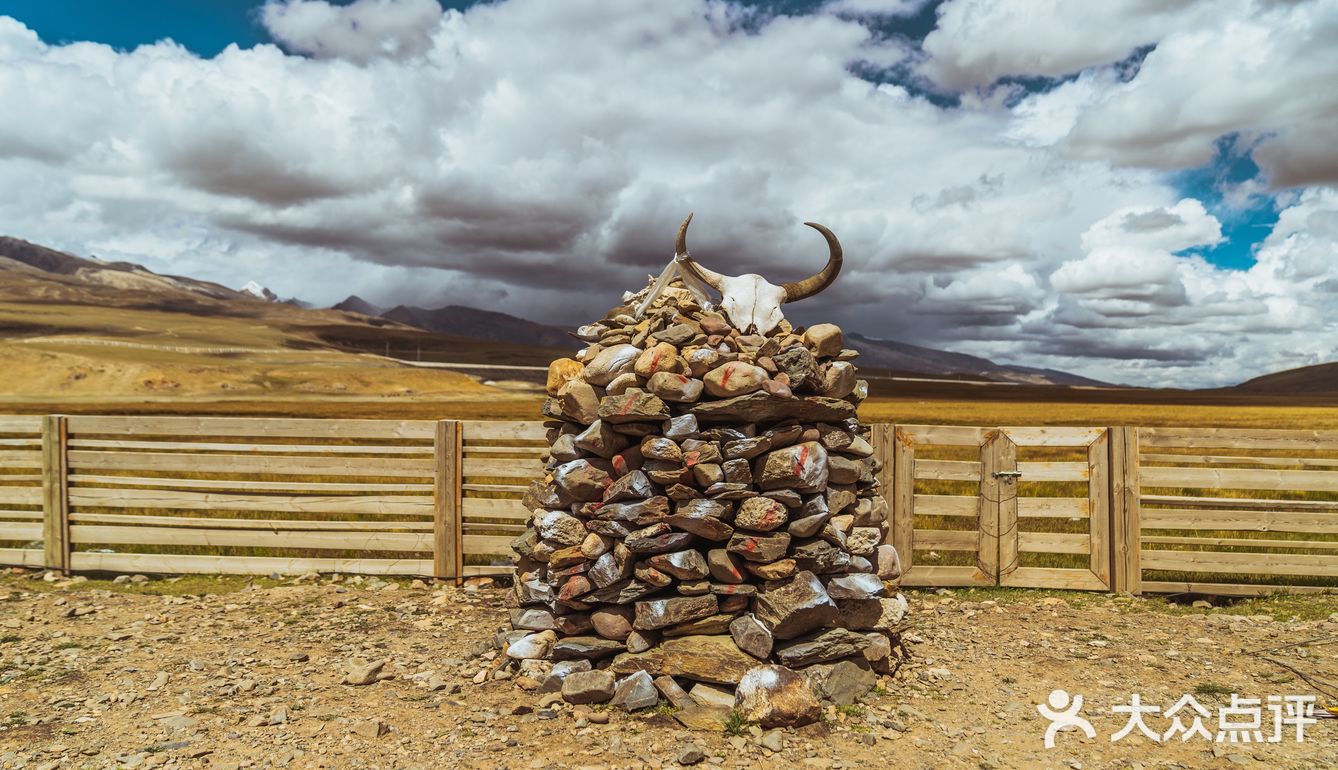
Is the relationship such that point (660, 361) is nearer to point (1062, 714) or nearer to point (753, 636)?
point (753, 636)

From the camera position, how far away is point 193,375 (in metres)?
113

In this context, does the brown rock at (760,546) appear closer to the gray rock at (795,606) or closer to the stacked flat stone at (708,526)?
the stacked flat stone at (708,526)

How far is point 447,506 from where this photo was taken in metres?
9.64

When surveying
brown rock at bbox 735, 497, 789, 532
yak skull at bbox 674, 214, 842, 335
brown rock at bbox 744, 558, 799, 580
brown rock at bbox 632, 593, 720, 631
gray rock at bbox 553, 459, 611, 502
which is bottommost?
brown rock at bbox 632, 593, 720, 631

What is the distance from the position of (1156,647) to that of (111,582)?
12895 mm

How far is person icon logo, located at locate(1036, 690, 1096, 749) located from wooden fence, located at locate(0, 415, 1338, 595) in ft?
9.96

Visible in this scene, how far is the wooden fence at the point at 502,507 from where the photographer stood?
9195 mm

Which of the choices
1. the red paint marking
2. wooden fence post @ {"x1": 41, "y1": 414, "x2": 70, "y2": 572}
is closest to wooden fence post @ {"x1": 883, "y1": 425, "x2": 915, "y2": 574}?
the red paint marking

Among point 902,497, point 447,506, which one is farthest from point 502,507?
point 902,497

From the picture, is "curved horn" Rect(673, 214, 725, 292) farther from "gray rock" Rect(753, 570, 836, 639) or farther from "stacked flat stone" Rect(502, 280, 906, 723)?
"gray rock" Rect(753, 570, 836, 639)

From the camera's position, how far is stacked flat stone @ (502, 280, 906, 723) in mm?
5934

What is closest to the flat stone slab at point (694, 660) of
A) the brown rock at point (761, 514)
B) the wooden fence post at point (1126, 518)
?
the brown rock at point (761, 514)

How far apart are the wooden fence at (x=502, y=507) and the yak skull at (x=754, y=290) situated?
3367 millimetres

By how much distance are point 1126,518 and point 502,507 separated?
8.04 meters
